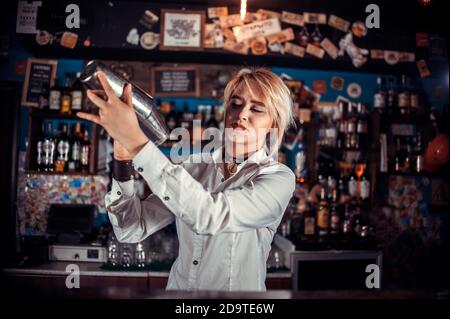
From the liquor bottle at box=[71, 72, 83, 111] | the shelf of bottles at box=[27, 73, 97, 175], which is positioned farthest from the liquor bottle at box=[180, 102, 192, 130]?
the liquor bottle at box=[71, 72, 83, 111]

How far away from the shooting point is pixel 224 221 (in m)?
0.96

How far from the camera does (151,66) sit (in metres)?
3.53

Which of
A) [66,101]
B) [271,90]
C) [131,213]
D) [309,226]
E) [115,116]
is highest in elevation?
[66,101]

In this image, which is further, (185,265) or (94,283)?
(94,283)

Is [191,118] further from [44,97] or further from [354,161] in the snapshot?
[354,161]

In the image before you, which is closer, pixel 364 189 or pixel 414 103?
pixel 364 189

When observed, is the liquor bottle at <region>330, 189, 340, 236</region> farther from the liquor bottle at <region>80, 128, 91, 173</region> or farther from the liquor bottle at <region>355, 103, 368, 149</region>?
the liquor bottle at <region>80, 128, 91, 173</region>

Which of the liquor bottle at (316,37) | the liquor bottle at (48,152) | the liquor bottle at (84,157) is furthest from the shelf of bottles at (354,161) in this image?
the liquor bottle at (48,152)

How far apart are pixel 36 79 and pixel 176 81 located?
1.34m

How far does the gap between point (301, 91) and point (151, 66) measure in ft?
5.03

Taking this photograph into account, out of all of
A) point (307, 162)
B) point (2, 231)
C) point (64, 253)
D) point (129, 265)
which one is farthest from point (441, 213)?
point (2, 231)

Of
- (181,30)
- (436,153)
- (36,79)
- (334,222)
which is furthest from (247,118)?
(436,153)

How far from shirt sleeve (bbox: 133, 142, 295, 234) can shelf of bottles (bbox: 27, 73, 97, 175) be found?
8.42 feet

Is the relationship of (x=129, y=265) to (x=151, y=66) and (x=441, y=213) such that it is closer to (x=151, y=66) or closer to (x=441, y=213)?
(x=151, y=66)
